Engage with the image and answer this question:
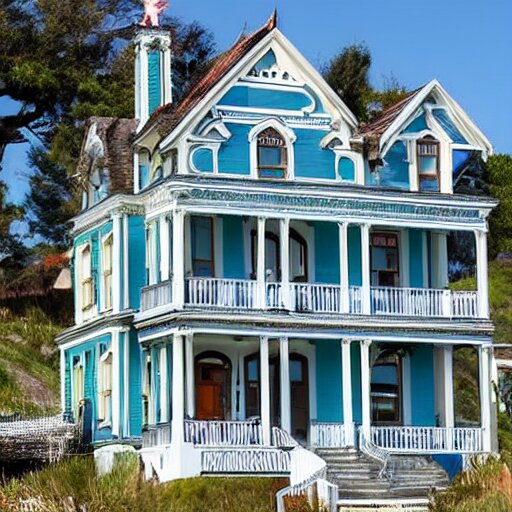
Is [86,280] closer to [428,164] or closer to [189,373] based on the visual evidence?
[189,373]

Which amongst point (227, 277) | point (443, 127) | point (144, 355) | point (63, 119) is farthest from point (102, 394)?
point (63, 119)

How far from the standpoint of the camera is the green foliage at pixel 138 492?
33.8 m

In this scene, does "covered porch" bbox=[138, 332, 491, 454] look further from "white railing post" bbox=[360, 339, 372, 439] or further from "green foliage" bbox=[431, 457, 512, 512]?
"green foliage" bbox=[431, 457, 512, 512]

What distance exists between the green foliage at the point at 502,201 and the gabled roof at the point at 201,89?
25951 mm

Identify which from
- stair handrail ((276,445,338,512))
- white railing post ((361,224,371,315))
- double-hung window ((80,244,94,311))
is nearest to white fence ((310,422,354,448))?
white railing post ((361,224,371,315))

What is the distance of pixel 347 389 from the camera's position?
40531 millimetres

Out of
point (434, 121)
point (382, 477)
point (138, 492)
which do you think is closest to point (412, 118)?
point (434, 121)

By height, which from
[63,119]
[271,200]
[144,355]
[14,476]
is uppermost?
[63,119]

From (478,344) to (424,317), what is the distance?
5.22ft

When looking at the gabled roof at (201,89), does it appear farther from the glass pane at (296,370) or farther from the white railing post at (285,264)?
the glass pane at (296,370)

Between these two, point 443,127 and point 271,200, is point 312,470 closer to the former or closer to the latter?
point 271,200

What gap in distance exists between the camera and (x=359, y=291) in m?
41.4

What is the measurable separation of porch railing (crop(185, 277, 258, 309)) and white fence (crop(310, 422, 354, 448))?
138 inches

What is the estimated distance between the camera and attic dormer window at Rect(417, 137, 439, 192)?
140ft
